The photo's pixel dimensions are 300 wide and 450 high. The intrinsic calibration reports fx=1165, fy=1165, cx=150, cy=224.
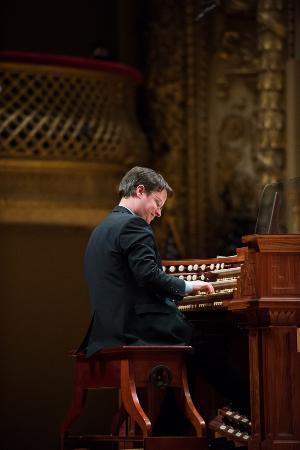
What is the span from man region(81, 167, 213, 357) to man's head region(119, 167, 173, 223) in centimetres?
12

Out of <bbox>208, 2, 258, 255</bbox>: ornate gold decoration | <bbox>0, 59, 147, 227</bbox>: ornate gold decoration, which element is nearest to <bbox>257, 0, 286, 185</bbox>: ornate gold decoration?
<bbox>208, 2, 258, 255</bbox>: ornate gold decoration

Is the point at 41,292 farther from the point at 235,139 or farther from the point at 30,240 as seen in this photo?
the point at 235,139

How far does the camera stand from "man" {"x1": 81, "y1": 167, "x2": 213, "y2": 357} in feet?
17.5

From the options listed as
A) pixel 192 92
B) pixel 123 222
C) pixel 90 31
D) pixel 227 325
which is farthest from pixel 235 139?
pixel 123 222

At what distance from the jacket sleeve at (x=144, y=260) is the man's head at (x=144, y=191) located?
196mm

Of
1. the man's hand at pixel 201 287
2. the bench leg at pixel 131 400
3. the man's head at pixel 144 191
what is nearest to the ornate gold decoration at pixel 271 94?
the man's head at pixel 144 191

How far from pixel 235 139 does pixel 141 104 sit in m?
0.94

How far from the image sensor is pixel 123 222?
5.45 m

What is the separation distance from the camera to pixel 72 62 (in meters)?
9.00

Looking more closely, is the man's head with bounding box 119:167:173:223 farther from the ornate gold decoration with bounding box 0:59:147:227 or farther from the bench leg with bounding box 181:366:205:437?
the ornate gold decoration with bounding box 0:59:147:227

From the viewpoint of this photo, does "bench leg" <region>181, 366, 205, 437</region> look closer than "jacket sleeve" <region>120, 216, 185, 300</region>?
Yes

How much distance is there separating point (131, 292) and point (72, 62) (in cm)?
395

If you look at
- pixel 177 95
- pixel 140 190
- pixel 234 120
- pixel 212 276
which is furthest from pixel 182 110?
pixel 140 190

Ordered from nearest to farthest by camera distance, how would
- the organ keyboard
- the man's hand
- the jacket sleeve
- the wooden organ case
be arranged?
1. the wooden organ case
2. the jacket sleeve
3. the man's hand
4. the organ keyboard
